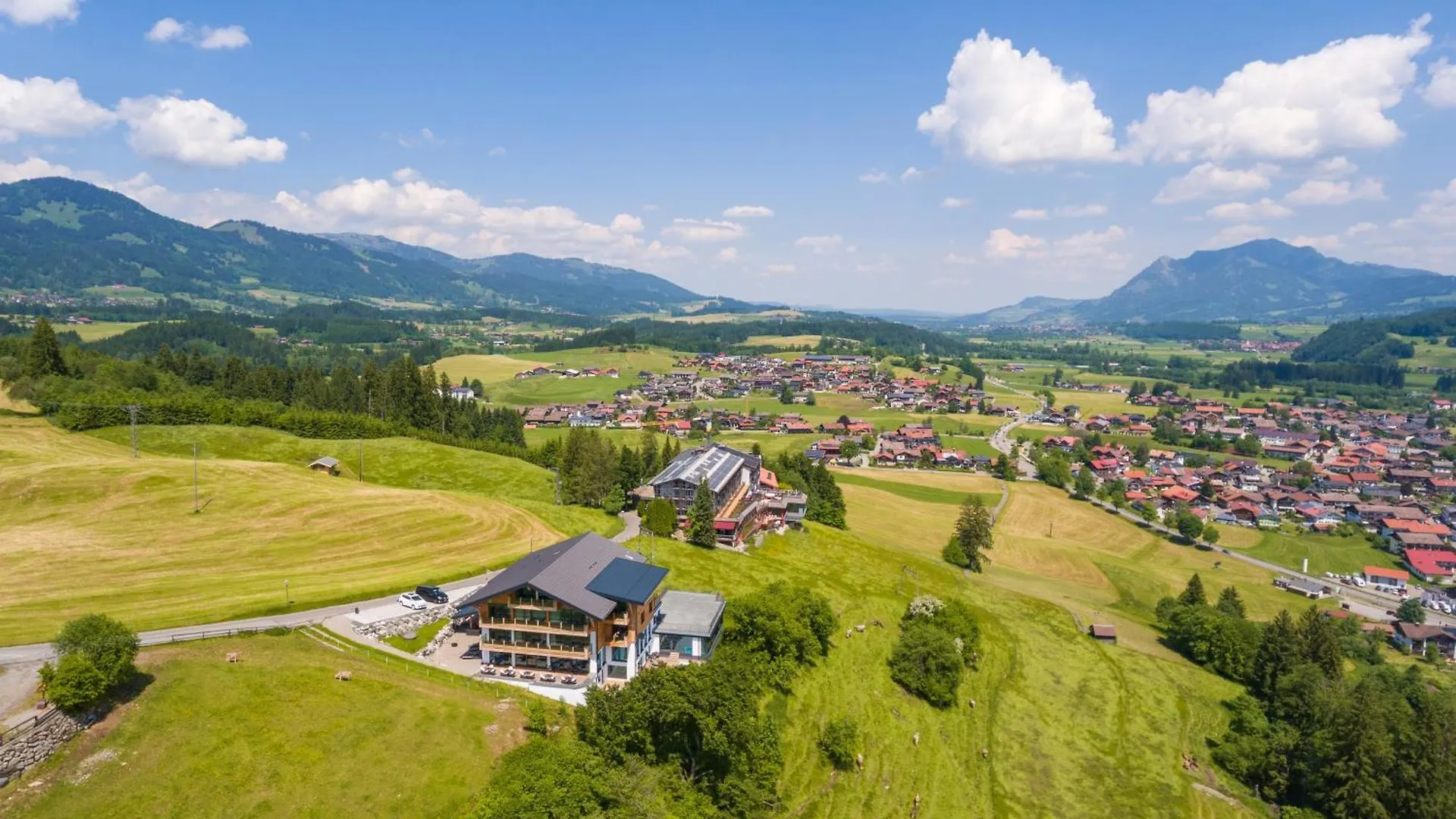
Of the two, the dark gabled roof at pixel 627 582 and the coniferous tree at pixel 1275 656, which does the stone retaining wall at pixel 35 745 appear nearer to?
the dark gabled roof at pixel 627 582

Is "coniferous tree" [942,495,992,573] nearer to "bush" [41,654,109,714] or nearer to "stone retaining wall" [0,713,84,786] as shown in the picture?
"bush" [41,654,109,714]

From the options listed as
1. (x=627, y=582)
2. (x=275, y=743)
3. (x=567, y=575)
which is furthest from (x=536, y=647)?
(x=275, y=743)

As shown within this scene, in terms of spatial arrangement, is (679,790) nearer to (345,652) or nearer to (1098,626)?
(345,652)

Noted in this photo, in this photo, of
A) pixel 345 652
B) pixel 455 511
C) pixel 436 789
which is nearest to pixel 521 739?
pixel 436 789

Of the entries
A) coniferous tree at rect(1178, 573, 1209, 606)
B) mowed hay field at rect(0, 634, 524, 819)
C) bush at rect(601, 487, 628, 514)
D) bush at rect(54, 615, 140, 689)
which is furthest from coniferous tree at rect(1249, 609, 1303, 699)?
bush at rect(54, 615, 140, 689)

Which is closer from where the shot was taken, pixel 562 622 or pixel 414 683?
pixel 414 683

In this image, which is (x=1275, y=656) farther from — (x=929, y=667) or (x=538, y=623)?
(x=538, y=623)
